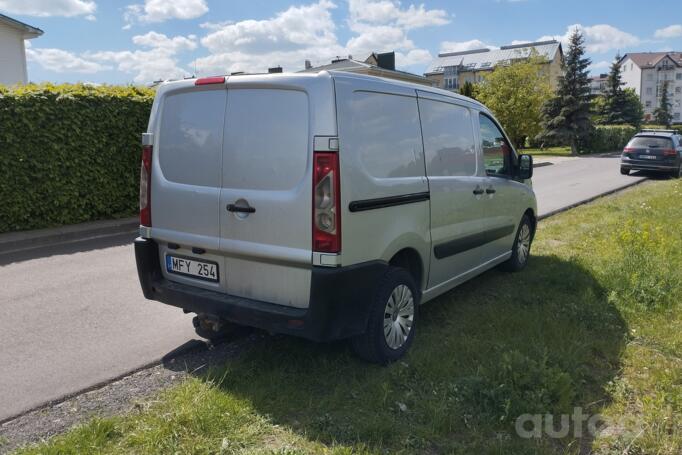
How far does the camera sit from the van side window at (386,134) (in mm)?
3648

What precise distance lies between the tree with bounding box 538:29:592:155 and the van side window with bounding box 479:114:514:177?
36.7 m

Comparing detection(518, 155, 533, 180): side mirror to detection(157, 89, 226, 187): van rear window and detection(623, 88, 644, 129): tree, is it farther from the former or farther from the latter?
detection(623, 88, 644, 129): tree

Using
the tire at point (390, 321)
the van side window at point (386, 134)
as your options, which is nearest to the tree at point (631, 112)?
the van side window at point (386, 134)

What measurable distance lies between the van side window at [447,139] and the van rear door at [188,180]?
1640 mm

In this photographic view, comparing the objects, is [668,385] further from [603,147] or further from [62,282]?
[603,147]

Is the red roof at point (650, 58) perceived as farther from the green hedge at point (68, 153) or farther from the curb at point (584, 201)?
the green hedge at point (68, 153)

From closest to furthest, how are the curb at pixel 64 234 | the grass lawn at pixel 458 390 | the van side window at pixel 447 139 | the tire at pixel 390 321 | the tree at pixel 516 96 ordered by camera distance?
the grass lawn at pixel 458 390 → the tire at pixel 390 321 → the van side window at pixel 447 139 → the curb at pixel 64 234 → the tree at pixel 516 96

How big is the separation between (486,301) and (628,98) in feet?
186

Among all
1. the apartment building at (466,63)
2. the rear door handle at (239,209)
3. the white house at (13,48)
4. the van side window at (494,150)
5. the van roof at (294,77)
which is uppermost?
the apartment building at (466,63)

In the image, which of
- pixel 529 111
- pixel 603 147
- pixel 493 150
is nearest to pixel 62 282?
pixel 493 150

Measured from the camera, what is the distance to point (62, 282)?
631 centimetres

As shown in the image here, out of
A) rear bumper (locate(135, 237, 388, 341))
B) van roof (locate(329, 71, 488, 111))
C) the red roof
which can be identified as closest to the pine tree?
van roof (locate(329, 71, 488, 111))

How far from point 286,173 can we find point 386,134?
0.83m

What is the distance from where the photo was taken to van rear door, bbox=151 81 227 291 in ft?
12.7
